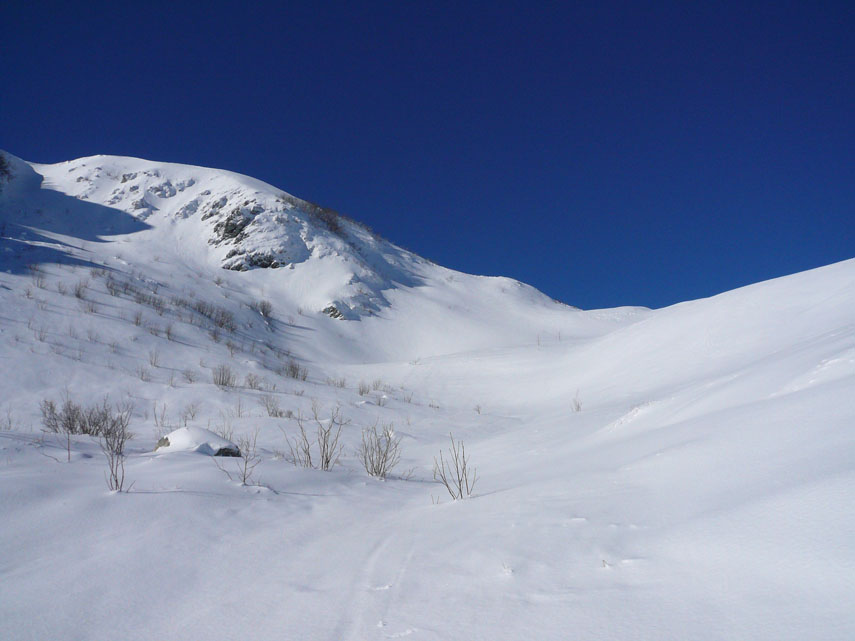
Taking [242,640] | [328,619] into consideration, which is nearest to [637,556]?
[328,619]

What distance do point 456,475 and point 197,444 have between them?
2.17 metres

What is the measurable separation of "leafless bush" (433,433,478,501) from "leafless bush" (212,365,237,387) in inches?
175

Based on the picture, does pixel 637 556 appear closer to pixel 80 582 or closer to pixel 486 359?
pixel 80 582

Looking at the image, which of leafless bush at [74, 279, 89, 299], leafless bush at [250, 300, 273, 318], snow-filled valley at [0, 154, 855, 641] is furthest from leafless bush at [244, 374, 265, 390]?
leafless bush at [250, 300, 273, 318]

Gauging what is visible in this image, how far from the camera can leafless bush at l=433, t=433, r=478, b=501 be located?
2.64 meters

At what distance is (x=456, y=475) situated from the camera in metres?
3.79

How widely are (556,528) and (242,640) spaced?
110 cm

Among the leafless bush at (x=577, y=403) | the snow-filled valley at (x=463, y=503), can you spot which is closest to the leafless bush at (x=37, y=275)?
the snow-filled valley at (x=463, y=503)

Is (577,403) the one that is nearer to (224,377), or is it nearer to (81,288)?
(224,377)

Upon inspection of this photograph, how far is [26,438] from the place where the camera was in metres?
3.38

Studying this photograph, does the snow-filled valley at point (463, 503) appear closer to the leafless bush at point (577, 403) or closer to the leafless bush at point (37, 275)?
the leafless bush at point (577, 403)

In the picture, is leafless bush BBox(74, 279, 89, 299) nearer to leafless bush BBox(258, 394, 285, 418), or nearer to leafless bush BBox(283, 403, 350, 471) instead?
leafless bush BBox(258, 394, 285, 418)

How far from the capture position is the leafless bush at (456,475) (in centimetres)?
264

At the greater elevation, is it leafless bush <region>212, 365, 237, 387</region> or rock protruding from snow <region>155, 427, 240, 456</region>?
leafless bush <region>212, 365, 237, 387</region>
